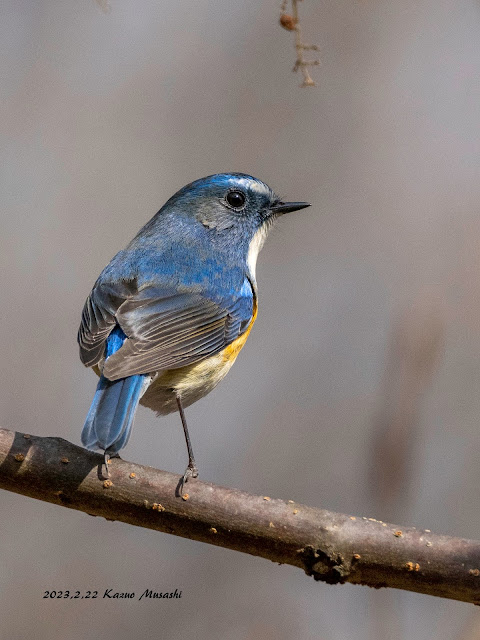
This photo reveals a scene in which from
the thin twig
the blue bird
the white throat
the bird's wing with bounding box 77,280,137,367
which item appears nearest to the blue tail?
the blue bird

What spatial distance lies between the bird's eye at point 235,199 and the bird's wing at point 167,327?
0.71 meters

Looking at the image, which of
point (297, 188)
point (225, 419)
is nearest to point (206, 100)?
point (297, 188)

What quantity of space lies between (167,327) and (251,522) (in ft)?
4.18

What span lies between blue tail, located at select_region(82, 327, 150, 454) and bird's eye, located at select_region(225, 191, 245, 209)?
5.62 ft

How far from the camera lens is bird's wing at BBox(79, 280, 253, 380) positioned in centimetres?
351

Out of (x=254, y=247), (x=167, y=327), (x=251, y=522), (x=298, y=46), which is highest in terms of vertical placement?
(x=298, y=46)

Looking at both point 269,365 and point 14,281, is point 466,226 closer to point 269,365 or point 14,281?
point 269,365

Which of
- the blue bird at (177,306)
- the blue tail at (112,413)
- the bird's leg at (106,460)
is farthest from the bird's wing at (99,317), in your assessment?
the bird's leg at (106,460)

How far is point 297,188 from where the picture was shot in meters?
6.38

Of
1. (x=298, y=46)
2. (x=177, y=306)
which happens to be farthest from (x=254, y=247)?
(x=298, y=46)

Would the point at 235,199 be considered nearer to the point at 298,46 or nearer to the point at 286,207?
the point at 286,207

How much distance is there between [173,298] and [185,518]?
57.1 inches

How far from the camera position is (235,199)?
4922 mm

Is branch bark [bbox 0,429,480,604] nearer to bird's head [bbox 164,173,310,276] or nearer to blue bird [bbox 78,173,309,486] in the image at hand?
blue bird [bbox 78,173,309,486]
